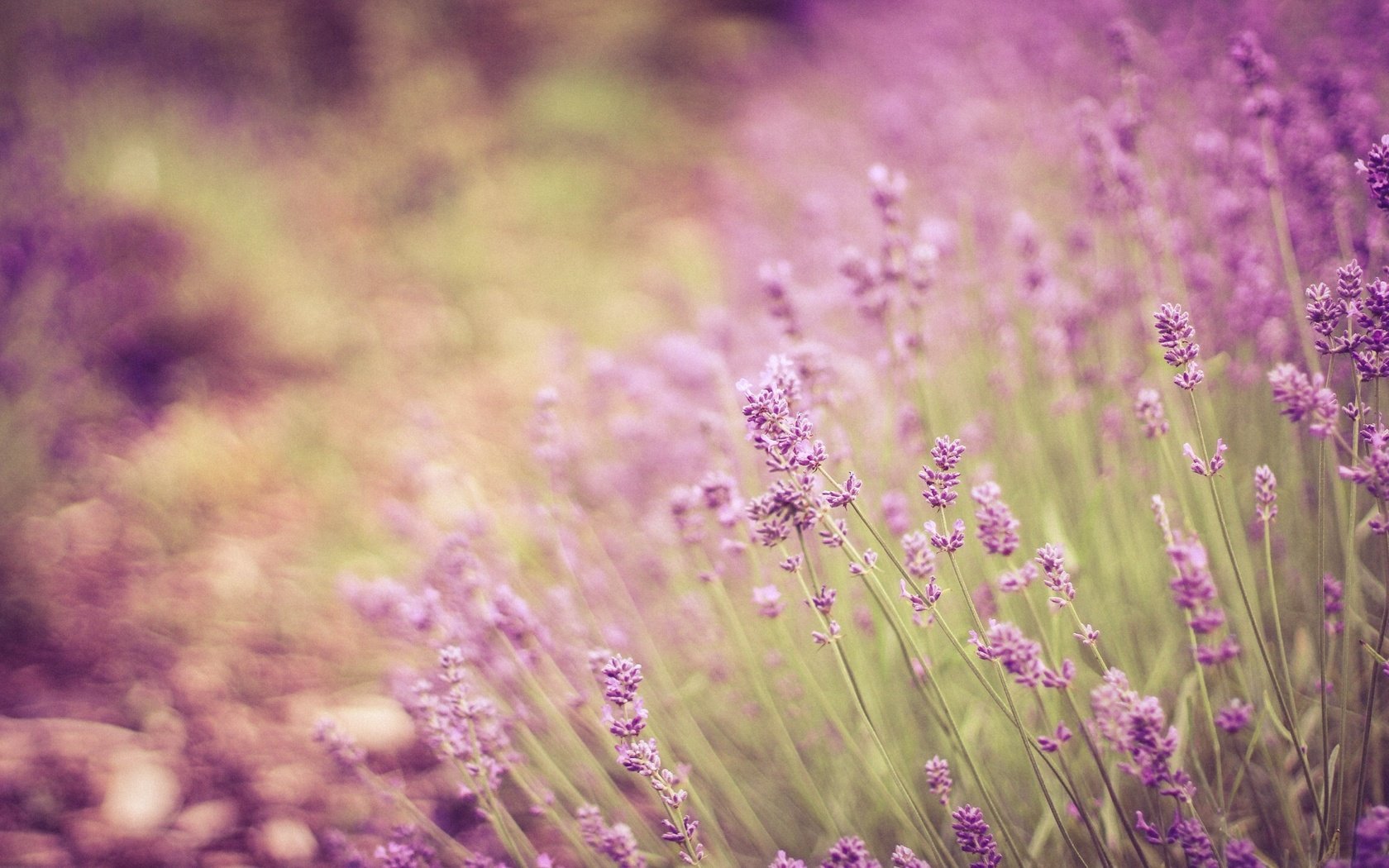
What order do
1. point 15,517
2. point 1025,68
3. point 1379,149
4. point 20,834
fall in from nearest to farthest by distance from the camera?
point 1379,149
point 20,834
point 15,517
point 1025,68

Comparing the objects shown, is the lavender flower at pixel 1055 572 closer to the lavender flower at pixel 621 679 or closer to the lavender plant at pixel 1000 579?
the lavender plant at pixel 1000 579

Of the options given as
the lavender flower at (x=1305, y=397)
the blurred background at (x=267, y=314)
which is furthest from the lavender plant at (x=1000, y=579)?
the blurred background at (x=267, y=314)

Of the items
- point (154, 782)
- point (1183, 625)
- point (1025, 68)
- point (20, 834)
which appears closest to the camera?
point (1183, 625)

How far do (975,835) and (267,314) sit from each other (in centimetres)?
400

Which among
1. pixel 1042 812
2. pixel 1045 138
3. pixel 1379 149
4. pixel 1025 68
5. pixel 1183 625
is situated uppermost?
pixel 1025 68

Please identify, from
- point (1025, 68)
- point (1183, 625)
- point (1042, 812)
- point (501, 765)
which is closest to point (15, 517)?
point (501, 765)

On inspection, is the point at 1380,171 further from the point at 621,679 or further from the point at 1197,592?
the point at 621,679

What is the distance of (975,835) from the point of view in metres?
0.99

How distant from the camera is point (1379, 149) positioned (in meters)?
1.02

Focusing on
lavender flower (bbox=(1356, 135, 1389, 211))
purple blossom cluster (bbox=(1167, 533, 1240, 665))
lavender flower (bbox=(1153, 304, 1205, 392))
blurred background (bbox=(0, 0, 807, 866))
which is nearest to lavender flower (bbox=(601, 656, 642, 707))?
Result: purple blossom cluster (bbox=(1167, 533, 1240, 665))

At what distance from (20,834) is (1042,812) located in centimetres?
231

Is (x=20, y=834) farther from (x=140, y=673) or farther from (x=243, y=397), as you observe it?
(x=243, y=397)

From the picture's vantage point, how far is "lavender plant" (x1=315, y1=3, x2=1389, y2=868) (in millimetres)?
997

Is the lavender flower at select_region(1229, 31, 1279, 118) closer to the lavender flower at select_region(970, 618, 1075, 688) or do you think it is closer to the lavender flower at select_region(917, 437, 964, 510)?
the lavender flower at select_region(917, 437, 964, 510)
